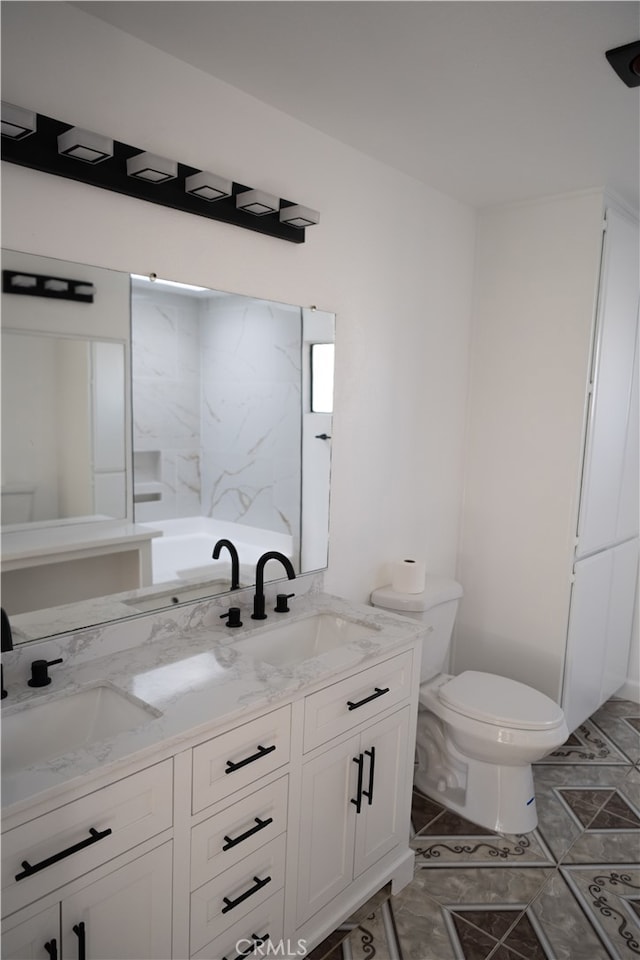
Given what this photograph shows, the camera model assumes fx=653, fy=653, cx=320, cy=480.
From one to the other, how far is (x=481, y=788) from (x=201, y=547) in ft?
4.67

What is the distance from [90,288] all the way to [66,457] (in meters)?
0.44

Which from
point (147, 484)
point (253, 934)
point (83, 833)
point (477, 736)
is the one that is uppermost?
point (147, 484)

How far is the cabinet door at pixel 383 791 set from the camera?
6.31ft

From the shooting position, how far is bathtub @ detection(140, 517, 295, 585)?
1.95m

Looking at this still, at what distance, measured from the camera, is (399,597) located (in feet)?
8.64

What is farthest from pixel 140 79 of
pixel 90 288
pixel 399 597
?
pixel 399 597

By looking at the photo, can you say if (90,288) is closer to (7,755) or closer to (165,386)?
(165,386)

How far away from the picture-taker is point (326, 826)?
5.90 feet

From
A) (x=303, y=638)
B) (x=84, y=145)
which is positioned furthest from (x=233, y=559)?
(x=84, y=145)

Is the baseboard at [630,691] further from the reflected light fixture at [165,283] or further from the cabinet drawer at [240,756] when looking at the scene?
the reflected light fixture at [165,283]

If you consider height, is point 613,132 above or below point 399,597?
above

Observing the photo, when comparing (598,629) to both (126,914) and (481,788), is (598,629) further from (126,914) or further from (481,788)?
(126,914)

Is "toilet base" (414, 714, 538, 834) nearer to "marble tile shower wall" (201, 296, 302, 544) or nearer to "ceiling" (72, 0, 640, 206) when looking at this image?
"marble tile shower wall" (201, 296, 302, 544)

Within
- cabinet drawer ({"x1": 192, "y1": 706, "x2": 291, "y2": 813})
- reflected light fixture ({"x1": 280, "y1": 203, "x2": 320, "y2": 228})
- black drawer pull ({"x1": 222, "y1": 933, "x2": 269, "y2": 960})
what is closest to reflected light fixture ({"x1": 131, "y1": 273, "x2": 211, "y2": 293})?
reflected light fixture ({"x1": 280, "y1": 203, "x2": 320, "y2": 228})
